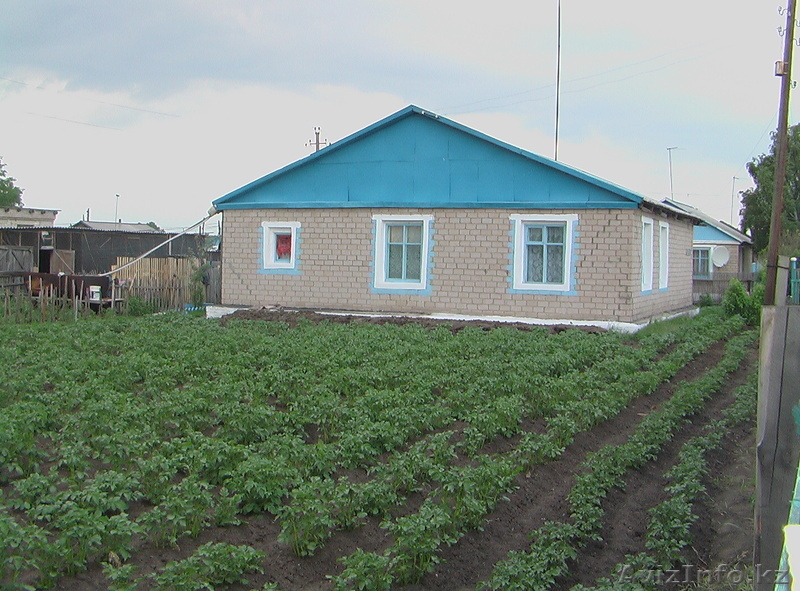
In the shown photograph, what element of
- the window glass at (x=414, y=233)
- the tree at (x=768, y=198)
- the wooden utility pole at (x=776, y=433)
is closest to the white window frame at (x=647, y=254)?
the window glass at (x=414, y=233)

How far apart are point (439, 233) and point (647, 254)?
4.96m

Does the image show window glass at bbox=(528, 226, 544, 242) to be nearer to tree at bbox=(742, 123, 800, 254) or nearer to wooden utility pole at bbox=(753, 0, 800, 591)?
wooden utility pole at bbox=(753, 0, 800, 591)

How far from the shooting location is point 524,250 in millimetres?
18344

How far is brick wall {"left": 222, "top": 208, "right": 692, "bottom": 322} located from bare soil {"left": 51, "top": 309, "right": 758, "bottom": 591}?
866 cm

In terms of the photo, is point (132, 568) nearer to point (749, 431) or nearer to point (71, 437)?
point (71, 437)

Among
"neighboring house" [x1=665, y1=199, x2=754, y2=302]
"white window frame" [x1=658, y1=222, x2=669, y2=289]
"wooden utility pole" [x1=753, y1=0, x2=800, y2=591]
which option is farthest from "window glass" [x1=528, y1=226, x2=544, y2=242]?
"neighboring house" [x1=665, y1=199, x2=754, y2=302]

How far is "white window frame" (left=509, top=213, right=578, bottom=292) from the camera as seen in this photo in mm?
17844

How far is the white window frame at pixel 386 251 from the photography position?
19.0 meters

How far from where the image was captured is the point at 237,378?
10.8 metres

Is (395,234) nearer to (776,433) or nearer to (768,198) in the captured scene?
(776,433)

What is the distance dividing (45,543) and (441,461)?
346 cm

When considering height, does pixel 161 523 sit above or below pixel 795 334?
below

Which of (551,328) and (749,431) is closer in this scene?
(749,431)

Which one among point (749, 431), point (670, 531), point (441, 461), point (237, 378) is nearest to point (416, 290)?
point (237, 378)
